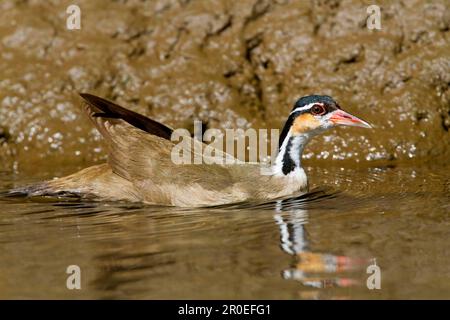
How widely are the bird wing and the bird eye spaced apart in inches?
42.3

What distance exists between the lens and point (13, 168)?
10.8 m

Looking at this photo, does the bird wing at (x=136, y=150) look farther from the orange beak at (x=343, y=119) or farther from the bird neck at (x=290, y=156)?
the orange beak at (x=343, y=119)

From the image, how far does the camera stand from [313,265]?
6262 mm

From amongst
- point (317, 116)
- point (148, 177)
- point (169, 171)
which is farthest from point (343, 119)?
point (148, 177)

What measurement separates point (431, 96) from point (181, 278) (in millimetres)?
5902

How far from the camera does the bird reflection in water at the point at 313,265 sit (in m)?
5.90

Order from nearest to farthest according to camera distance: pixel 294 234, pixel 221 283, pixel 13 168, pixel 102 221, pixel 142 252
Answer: pixel 221 283, pixel 142 252, pixel 294 234, pixel 102 221, pixel 13 168

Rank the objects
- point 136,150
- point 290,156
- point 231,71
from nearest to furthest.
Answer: point 136,150, point 290,156, point 231,71

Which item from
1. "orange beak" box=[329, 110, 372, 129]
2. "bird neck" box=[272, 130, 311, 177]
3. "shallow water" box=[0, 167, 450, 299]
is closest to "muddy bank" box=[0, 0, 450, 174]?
"bird neck" box=[272, 130, 311, 177]

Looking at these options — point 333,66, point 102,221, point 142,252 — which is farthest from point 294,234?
point 333,66

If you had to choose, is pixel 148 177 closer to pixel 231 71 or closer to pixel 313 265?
pixel 231 71

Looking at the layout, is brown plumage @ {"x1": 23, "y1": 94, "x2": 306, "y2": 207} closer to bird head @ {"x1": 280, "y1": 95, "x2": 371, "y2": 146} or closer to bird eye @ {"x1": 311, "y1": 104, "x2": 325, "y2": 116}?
bird head @ {"x1": 280, "y1": 95, "x2": 371, "y2": 146}

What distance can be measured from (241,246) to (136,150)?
2.43 metres

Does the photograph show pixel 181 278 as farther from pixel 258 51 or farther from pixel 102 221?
pixel 258 51
